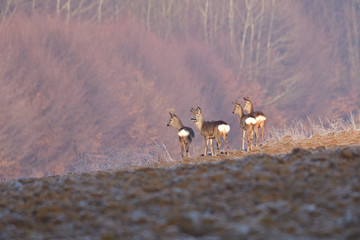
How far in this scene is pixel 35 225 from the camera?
19.7 ft

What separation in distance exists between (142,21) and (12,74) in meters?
13.6

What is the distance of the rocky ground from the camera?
5.30 m

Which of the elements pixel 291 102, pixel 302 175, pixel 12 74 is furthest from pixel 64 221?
pixel 291 102

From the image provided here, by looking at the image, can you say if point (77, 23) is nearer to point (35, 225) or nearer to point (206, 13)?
point (206, 13)

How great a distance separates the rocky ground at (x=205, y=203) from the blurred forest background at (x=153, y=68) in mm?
13574

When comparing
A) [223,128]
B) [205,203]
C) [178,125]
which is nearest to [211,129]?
[223,128]

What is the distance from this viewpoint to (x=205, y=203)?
6.08 m

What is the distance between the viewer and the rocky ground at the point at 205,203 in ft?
17.4

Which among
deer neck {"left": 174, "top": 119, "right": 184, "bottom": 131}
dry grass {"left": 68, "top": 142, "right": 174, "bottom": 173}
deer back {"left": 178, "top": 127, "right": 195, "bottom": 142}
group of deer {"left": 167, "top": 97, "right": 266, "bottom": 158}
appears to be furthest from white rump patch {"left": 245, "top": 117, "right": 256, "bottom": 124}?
dry grass {"left": 68, "top": 142, "right": 174, "bottom": 173}

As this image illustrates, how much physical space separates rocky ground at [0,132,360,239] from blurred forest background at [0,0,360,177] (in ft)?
44.5

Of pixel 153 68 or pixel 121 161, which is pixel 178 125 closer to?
pixel 121 161

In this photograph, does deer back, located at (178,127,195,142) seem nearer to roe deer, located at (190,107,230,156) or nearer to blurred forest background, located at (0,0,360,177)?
roe deer, located at (190,107,230,156)

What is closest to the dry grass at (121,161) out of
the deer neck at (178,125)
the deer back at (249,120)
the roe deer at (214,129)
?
the deer neck at (178,125)

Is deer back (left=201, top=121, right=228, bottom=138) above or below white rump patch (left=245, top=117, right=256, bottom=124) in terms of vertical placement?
below
